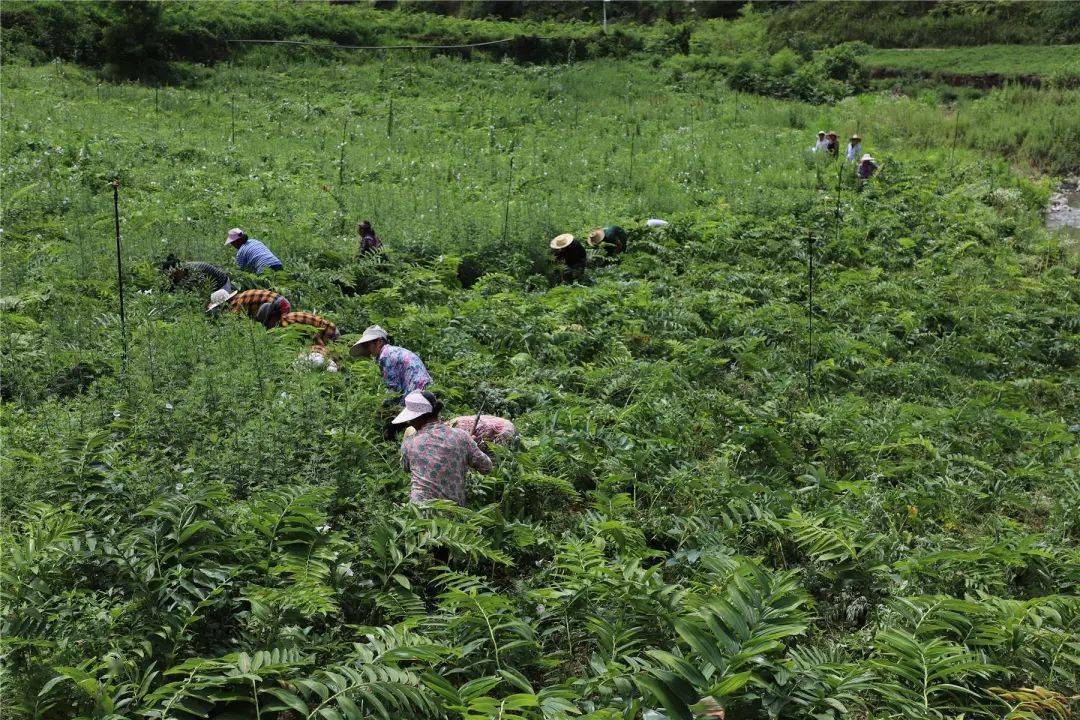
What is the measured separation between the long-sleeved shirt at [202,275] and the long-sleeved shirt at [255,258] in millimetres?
559

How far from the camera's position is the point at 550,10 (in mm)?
40969

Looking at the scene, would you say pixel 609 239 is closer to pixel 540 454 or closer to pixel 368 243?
pixel 368 243

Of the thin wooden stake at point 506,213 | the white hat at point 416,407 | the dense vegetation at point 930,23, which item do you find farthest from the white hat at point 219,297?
the dense vegetation at point 930,23

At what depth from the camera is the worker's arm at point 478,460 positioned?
6.38 metres

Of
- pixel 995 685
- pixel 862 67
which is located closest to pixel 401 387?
pixel 995 685

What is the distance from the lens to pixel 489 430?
23.5 feet

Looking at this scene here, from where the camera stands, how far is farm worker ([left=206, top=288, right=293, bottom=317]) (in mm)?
9289

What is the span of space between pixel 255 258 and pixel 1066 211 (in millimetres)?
15490

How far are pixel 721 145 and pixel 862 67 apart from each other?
46.3 feet

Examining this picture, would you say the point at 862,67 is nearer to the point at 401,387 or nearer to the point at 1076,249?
the point at 1076,249

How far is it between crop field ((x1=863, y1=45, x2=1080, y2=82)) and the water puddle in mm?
10266

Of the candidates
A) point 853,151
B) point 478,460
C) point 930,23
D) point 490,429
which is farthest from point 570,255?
point 930,23

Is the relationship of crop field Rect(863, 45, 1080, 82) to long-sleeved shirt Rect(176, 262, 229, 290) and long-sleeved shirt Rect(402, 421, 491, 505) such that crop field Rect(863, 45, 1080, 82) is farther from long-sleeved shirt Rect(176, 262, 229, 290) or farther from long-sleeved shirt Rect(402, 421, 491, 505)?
long-sleeved shirt Rect(402, 421, 491, 505)

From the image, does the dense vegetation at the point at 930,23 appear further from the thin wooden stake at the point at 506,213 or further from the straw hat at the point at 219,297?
the straw hat at the point at 219,297
